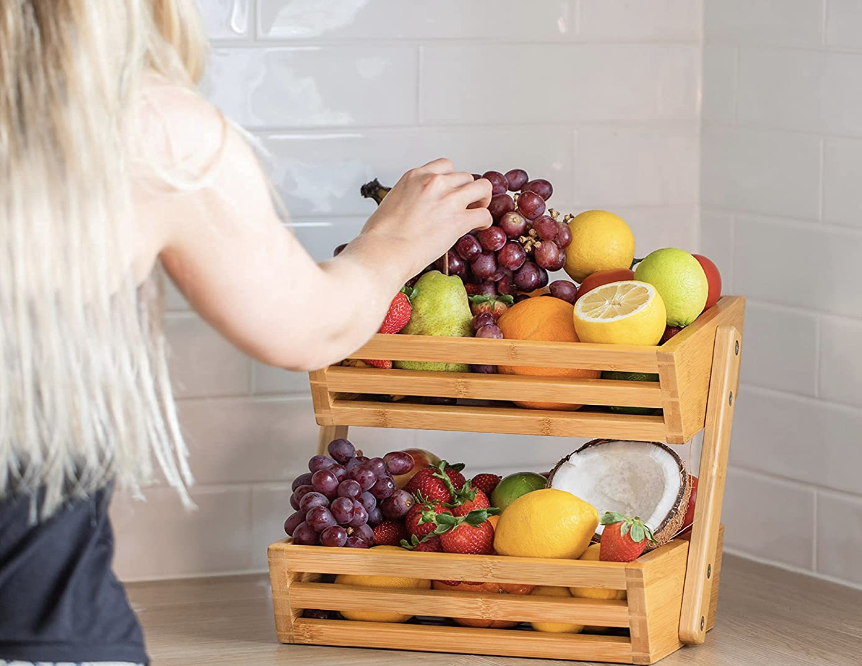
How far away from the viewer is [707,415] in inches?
54.8

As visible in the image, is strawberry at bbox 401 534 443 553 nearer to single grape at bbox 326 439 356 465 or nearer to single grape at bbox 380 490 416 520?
single grape at bbox 380 490 416 520

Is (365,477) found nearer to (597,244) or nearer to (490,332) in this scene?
(490,332)

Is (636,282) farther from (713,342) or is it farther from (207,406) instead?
(207,406)

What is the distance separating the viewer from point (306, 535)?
4.64ft

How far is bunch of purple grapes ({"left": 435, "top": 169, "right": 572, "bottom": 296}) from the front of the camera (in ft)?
4.59

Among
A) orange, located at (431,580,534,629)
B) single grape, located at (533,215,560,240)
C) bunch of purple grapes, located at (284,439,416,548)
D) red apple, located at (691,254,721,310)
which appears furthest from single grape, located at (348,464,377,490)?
red apple, located at (691,254,721,310)

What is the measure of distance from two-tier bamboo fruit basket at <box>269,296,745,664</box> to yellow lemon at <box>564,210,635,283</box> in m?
0.13

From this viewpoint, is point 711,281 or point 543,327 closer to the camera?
point 543,327

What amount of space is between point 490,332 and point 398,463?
245 mm

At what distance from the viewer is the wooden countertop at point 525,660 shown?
142 cm

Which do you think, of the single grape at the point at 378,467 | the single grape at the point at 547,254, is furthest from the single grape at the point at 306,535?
the single grape at the point at 547,254

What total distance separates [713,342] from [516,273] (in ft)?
0.84

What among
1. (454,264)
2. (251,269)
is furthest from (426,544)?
(251,269)

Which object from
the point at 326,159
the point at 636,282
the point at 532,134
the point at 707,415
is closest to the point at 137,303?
the point at 636,282
